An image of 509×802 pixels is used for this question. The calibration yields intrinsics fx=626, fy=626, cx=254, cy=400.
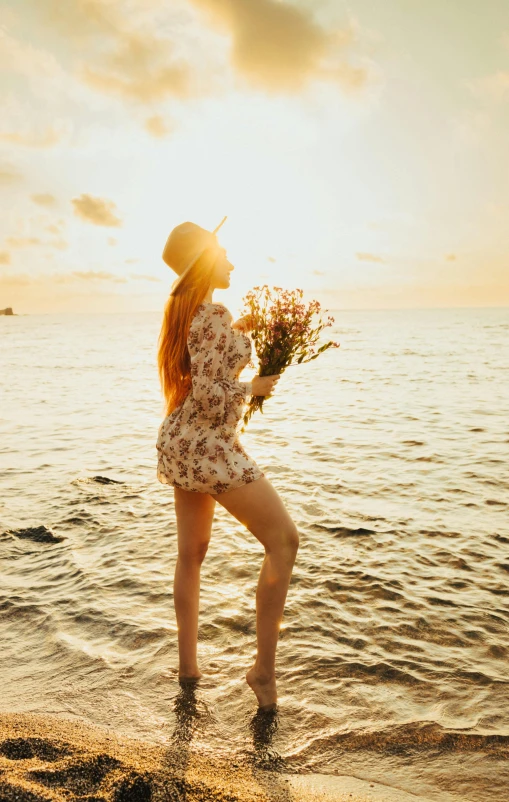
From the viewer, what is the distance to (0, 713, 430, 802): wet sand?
2.85m

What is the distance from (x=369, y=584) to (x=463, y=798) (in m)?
2.48

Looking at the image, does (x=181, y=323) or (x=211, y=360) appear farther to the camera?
(x=181, y=323)

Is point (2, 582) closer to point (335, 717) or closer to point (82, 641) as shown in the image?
point (82, 641)

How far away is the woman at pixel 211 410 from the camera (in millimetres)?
3363

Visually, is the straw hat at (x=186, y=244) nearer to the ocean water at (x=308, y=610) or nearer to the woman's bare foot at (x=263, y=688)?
the woman's bare foot at (x=263, y=688)

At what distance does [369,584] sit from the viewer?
5602 millimetres

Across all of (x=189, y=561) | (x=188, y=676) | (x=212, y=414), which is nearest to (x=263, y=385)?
(x=212, y=414)

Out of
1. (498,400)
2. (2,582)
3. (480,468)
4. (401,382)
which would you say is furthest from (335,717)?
(401,382)

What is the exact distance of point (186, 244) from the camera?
11.7ft

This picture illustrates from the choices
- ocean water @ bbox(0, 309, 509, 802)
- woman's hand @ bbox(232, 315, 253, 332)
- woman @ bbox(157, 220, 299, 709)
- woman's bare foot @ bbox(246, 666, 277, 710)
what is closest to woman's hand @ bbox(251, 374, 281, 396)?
woman @ bbox(157, 220, 299, 709)

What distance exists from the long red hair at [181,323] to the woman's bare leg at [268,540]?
67 cm

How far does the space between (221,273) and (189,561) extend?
1.76 metres

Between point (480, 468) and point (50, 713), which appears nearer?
point (50, 713)

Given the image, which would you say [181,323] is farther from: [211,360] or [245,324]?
[245,324]
